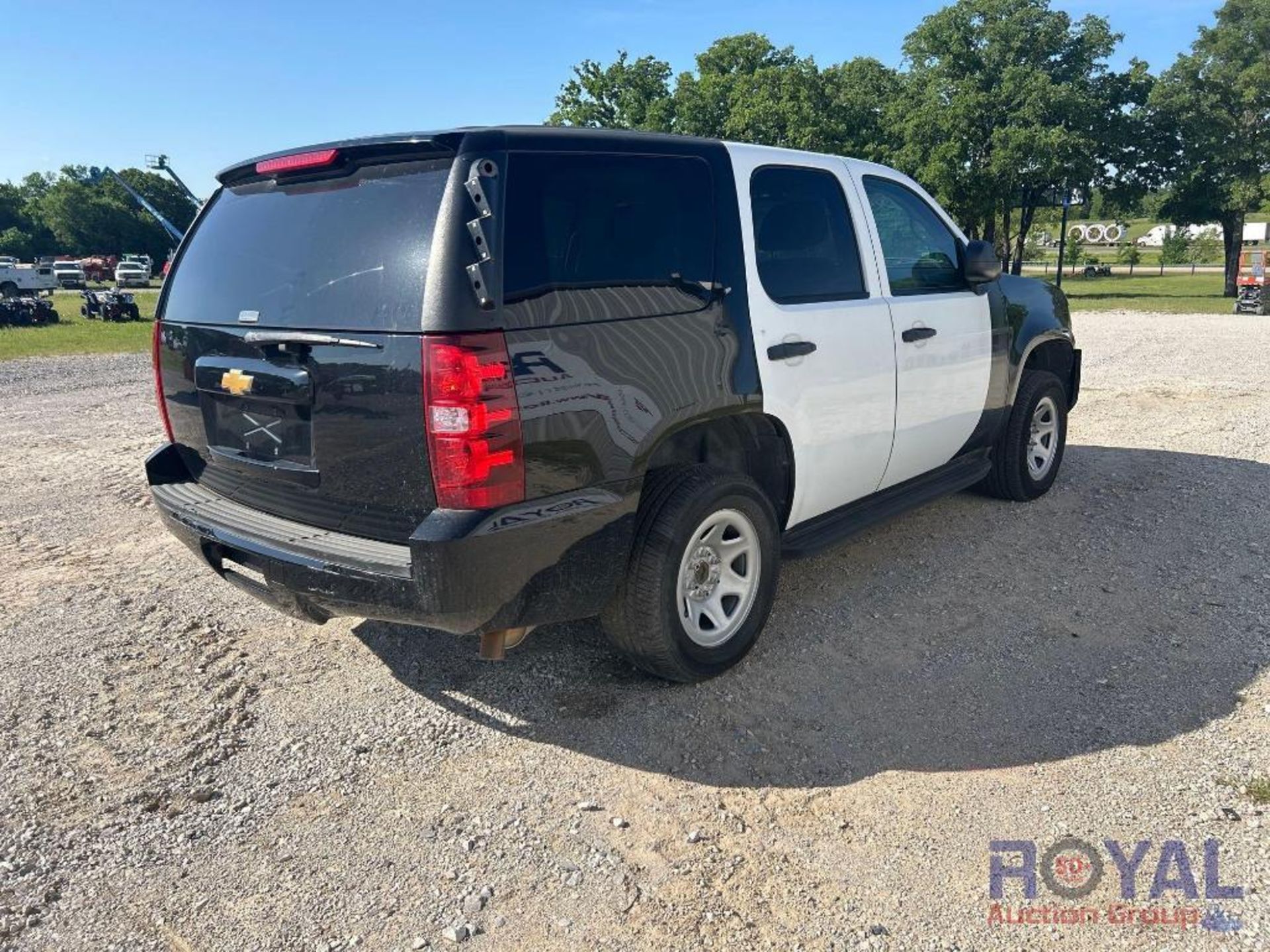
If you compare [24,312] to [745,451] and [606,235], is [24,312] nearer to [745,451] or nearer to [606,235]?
[745,451]

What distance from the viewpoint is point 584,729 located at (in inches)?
128

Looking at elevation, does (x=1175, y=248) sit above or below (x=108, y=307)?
above

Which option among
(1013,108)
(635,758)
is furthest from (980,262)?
(1013,108)

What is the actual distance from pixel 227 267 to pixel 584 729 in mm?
2129

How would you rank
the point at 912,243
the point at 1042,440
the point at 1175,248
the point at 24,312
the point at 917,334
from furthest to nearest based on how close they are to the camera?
the point at 1175,248
the point at 24,312
the point at 1042,440
the point at 912,243
the point at 917,334

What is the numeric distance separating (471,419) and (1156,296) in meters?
35.3

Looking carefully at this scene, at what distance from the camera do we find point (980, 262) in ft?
15.3

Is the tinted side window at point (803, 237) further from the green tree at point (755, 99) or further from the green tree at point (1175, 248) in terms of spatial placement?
the green tree at point (1175, 248)

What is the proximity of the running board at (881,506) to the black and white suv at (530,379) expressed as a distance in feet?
0.07

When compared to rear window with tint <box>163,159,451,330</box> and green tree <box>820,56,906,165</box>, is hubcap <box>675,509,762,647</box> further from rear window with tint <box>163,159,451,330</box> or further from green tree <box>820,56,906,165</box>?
green tree <box>820,56,906,165</box>

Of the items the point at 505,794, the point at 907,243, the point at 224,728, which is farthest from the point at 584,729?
the point at 907,243

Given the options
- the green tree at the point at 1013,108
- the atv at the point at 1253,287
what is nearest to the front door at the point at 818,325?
the atv at the point at 1253,287

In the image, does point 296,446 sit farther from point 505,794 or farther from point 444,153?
point 505,794

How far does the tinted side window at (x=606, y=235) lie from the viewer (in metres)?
2.79
